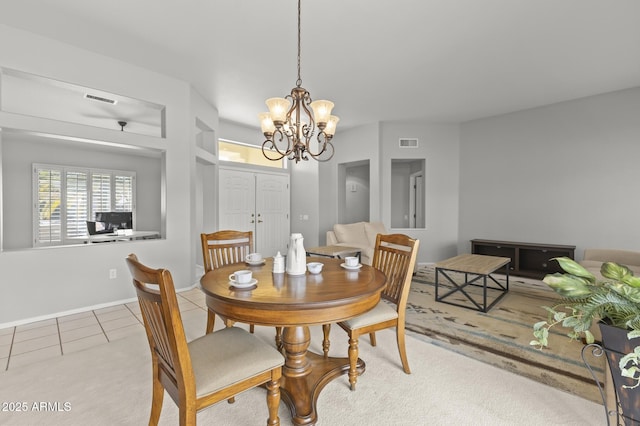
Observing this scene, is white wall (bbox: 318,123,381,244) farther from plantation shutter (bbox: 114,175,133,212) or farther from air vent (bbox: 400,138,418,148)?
plantation shutter (bbox: 114,175,133,212)

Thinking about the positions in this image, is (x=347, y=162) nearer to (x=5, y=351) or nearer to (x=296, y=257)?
(x=296, y=257)

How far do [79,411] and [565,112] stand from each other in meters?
6.86

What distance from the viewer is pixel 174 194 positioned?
3.93 metres

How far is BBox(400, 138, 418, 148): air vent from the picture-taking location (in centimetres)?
596

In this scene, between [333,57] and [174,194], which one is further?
[174,194]

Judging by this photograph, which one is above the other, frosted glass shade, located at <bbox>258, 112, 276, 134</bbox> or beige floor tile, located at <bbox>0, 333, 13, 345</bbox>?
frosted glass shade, located at <bbox>258, 112, 276, 134</bbox>

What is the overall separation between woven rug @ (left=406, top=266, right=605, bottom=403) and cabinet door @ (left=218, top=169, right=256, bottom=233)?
11.5 ft

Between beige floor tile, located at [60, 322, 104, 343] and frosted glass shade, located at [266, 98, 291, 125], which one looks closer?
frosted glass shade, located at [266, 98, 291, 125]

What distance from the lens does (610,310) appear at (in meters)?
1.04

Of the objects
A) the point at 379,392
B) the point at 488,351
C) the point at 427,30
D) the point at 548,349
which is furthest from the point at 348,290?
the point at 427,30

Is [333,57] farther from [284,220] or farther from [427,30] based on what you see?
[284,220]

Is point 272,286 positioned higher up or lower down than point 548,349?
higher up

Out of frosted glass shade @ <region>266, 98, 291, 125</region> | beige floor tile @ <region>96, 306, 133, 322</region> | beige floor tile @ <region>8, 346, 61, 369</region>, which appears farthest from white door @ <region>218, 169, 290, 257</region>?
frosted glass shade @ <region>266, 98, 291, 125</region>

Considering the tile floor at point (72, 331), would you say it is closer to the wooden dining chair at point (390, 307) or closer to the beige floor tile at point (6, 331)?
the beige floor tile at point (6, 331)
